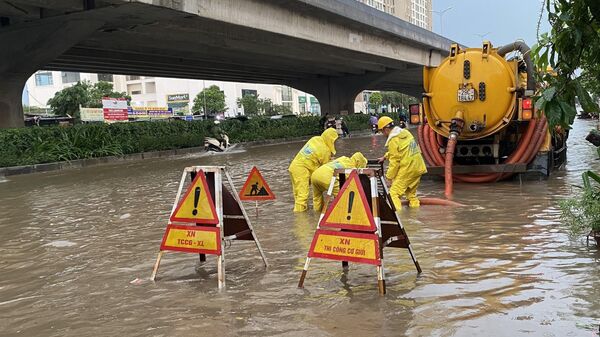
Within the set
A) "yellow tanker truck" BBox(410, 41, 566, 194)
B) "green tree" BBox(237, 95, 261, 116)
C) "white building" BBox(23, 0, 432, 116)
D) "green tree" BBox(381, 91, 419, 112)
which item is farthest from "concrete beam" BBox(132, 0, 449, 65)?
"green tree" BBox(381, 91, 419, 112)

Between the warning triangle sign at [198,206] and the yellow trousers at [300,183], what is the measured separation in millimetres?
3390

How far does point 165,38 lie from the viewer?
23969 mm

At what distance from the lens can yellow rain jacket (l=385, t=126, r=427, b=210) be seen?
832cm

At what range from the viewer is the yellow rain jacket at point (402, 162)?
832 cm

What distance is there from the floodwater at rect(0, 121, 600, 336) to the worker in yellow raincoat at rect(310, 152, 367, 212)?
0.48m

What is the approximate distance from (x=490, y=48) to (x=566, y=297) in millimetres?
6931

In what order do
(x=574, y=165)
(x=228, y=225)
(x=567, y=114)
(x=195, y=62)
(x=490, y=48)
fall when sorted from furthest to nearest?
(x=195, y=62)
(x=574, y=165)
(x=490, y=48)
(x=228, y=225)
(x=567, y=114)

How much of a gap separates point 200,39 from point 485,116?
17.0 m

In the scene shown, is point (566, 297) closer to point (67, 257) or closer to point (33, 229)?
point (67, 257)

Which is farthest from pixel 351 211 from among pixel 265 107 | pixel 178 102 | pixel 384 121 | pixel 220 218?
pixel 178 102

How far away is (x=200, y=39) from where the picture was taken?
81.1 ft

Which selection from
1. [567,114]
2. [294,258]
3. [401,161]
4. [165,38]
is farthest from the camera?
[165,38]

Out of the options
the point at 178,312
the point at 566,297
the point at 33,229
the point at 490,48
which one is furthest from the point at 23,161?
the point at 566,297

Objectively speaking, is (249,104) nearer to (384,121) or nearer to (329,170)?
(384,121)
